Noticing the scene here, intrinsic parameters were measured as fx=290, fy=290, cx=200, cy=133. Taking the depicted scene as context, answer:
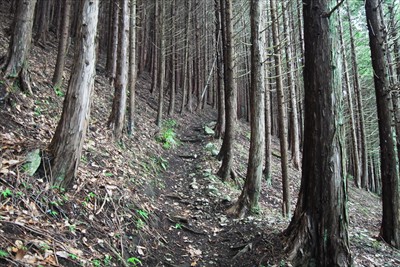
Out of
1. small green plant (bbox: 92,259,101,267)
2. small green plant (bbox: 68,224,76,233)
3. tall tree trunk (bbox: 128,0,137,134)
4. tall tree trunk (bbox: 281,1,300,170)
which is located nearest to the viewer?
small green plant (bbox: 92,259,101,267)

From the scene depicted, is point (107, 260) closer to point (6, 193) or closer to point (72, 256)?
point (72, 256)

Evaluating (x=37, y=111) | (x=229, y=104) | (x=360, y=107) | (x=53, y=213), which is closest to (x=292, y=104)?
(x=229, y=104)

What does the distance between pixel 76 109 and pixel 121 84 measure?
4132mm

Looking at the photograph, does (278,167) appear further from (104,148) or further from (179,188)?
(104,148)

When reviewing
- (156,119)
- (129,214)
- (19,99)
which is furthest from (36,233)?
(156,119)

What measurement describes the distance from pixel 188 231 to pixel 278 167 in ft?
27.5

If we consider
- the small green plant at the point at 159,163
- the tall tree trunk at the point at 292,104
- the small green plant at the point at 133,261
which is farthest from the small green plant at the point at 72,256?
the tall tree trunk at the point at 292,104

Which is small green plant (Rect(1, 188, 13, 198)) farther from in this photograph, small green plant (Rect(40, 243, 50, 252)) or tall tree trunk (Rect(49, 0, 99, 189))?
small green plant (Rect(40, 243, 50, 252))

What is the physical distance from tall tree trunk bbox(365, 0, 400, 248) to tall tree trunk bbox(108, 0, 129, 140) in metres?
6.23

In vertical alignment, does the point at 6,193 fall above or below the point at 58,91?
below

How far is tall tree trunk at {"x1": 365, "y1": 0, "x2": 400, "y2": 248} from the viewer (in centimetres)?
554

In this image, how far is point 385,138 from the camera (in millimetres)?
5887

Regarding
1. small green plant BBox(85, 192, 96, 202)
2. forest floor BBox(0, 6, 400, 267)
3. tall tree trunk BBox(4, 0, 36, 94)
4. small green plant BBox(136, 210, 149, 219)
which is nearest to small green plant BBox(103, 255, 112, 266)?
forest floor BBox(0, 6, 400, 267)

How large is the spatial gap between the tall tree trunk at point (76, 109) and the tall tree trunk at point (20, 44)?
2062 millimetres
